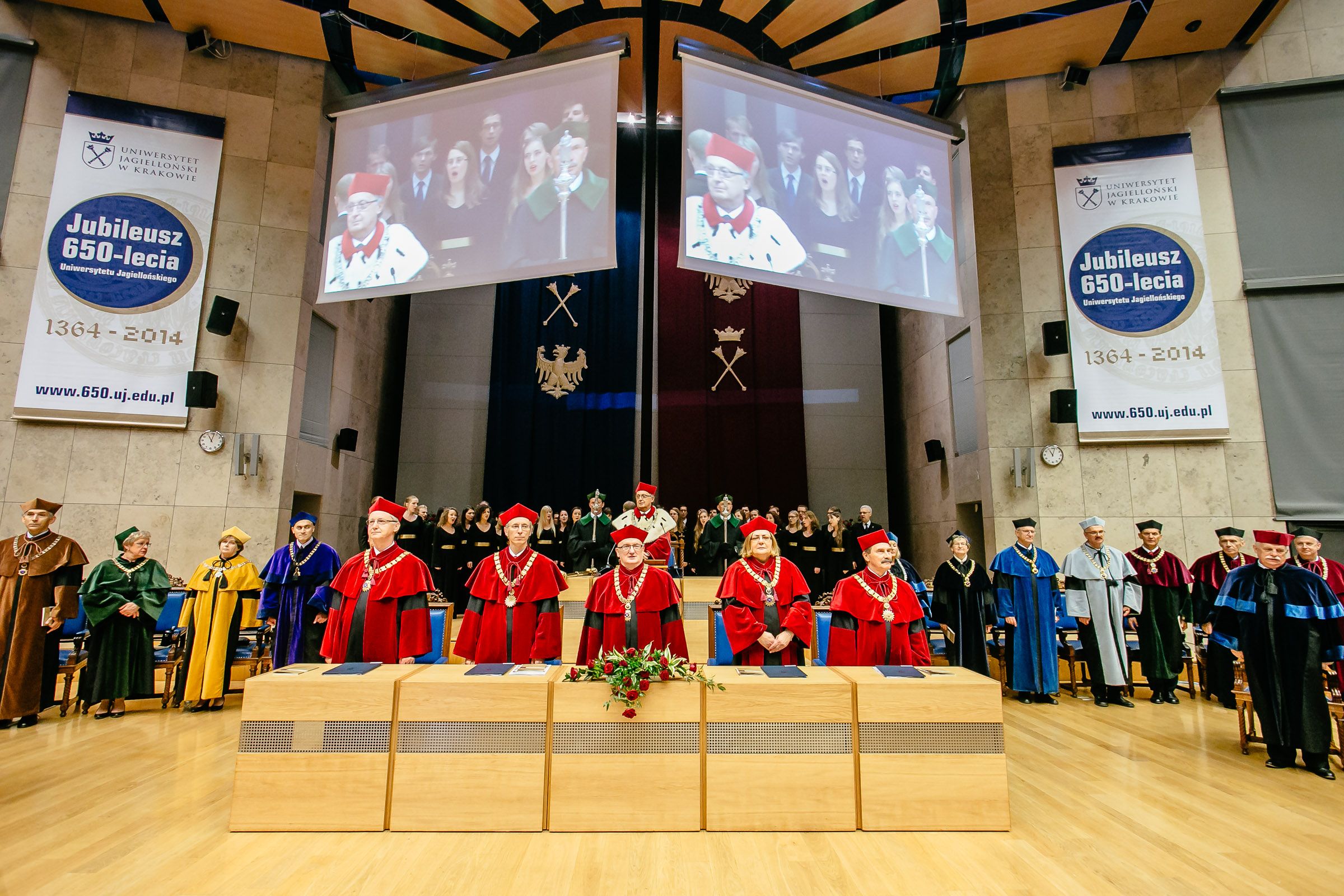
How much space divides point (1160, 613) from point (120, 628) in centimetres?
914

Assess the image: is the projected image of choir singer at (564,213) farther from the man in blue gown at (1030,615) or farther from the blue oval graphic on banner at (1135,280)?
the blue oval graphic on banner at (1135,280)

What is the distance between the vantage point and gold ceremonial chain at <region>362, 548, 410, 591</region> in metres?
4.30

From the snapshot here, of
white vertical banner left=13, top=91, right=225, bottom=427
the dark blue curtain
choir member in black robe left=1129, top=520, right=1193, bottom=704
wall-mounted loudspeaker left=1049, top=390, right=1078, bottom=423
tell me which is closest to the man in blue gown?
choir member in black robe left=1129, top=520, right=1193, bottom=704

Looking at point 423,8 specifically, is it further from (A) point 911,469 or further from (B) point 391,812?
(A) point 911,469

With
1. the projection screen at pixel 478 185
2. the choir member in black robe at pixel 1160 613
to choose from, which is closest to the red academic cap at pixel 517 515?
the projection screen at pixel 478 185

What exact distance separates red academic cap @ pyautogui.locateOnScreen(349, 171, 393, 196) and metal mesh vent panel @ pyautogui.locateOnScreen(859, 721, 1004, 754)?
25.1ft

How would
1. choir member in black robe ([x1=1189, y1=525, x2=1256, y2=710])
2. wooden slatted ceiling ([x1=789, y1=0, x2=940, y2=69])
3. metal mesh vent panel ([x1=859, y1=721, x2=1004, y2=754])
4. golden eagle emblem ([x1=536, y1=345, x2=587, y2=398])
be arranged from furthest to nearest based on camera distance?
golden eagle emblem ([x1=536, y1=345, x2=587, y2=398]), wooden slatted ceiling ([x1=789, y1=0, x2=940, y2=69]), choir member in black robe ([x1=1189, y1=525, x2=1256, y2=710]), metal mesh vent panel ([x1=859, y1=721, x2=1004, y2=754])

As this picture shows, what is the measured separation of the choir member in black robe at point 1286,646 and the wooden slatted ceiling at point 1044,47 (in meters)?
6.80

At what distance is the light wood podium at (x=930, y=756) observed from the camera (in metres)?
3.10

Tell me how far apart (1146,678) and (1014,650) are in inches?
56.3

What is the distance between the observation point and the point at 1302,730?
4.20m

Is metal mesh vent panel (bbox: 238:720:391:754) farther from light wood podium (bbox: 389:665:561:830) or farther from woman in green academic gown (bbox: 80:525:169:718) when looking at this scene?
woman in green academic gown (bbox: 80:525:169:718)

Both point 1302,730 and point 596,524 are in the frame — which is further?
point 596,524

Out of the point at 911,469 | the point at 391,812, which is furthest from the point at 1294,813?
the point at 911,469
